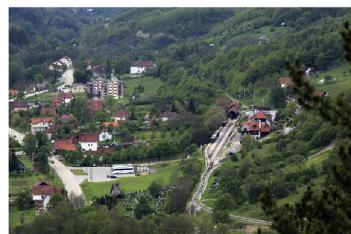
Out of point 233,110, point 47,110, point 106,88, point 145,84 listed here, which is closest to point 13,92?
point 106,88

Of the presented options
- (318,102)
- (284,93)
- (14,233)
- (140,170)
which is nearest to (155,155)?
(140,170)

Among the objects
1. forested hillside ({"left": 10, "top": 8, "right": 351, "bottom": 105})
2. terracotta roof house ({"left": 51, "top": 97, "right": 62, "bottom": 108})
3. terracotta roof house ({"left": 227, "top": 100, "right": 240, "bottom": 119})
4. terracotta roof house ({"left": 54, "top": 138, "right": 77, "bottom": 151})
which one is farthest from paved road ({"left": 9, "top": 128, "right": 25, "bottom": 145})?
terracotta roof house ({"left": 227, "top": 100, "right": 240, "bottom": 119})

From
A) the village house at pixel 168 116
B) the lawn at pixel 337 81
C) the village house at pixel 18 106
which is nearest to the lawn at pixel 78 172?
the village house at pixel 168 116

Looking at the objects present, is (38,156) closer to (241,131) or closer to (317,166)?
(241,131)

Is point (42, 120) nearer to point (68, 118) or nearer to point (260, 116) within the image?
point (68, 118)

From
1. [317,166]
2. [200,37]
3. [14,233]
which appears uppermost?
[200,37]

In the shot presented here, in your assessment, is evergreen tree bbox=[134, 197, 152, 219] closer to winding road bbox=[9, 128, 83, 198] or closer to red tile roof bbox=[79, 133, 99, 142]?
winding road bbox=[9, 128, 83, 198]
